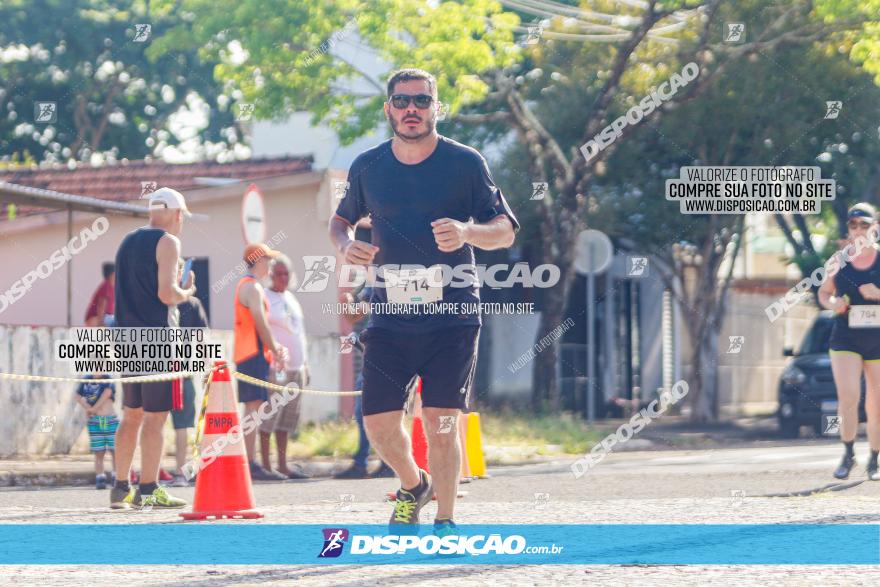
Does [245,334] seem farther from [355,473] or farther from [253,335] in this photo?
[355,473]

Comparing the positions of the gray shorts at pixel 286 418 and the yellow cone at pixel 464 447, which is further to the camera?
the gray shorts at pixel 286 418

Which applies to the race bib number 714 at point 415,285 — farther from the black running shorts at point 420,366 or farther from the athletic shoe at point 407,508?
the athletic shoe at point 407,508

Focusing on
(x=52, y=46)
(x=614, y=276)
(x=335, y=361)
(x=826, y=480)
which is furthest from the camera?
(x=52, y=46)

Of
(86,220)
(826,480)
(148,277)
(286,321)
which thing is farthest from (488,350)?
(148,277)

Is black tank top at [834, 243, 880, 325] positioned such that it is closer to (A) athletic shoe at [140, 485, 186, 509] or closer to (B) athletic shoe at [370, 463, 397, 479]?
(B) athletic shoe at [370, 463, 397, 479]

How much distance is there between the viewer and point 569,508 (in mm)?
9125

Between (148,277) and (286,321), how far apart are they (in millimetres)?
3726

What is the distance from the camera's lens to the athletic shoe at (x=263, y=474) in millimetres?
13242

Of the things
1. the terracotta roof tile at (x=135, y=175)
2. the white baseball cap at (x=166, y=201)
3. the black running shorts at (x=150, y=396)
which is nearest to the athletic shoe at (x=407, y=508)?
the black running shorts at (x=150, y=396)

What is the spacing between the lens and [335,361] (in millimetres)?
21234

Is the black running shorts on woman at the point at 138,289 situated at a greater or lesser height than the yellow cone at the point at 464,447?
greater

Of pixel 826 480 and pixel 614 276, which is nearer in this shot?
pixel 826 480

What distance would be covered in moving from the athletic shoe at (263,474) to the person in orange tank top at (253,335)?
12.3 inches

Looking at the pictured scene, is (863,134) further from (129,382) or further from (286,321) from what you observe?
(129,382)
